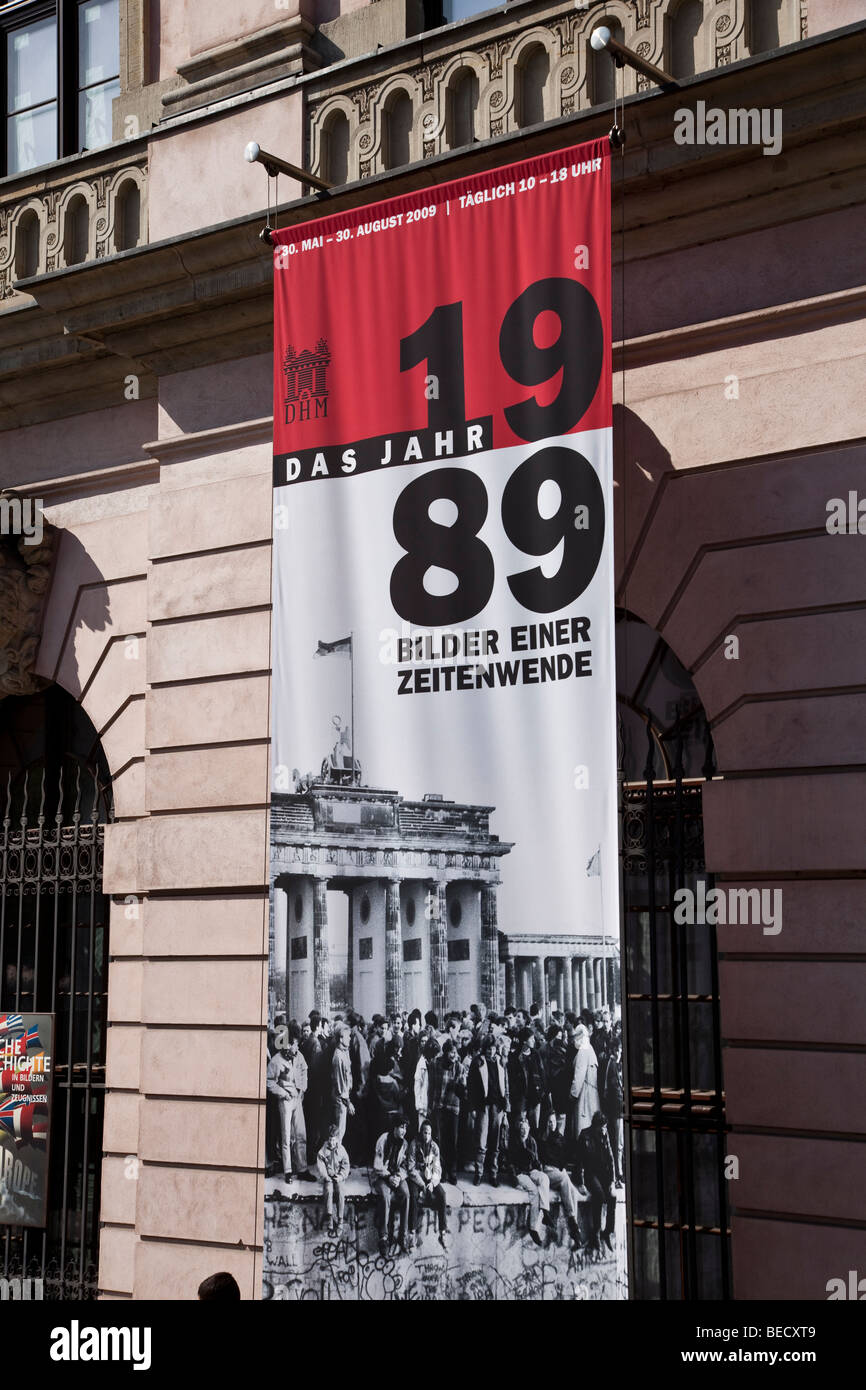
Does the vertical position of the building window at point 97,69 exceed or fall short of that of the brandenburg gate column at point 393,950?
it exceeds it

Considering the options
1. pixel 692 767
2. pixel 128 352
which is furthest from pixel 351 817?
pixel 128 352

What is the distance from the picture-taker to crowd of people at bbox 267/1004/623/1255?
8.48 m

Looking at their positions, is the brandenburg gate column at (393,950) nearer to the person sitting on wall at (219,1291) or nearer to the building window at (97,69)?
the person sitting on wall at (219,1291)

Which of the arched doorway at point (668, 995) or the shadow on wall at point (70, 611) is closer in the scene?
the arched doorway at point (668, 995)

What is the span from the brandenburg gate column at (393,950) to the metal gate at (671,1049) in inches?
58.3

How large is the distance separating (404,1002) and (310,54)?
22.6 feet

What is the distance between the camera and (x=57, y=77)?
13953 millimetres

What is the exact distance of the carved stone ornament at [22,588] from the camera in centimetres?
1297

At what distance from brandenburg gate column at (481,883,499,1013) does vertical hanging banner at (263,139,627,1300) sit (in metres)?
0.01

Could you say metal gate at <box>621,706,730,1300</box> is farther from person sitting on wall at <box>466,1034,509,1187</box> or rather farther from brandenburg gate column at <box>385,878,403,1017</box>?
brandenburg gate column at <box>385,878,403,1017</box>

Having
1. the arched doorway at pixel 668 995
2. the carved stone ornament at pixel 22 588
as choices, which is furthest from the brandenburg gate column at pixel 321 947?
the carved stone ornament at pixel 22 588

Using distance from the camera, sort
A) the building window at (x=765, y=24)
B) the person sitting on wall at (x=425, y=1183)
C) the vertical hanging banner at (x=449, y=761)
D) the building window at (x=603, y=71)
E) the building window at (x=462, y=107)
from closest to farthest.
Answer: the vertical hanging banner at (x=449, y=761)
the person sitting on wall at (x=425, y=1183)
the building window at (x=765, y=24)
the building window at (x=603, y=71)
the building window at (x=462, y=107)

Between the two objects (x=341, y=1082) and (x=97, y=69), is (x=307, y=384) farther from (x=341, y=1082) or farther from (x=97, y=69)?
(x=97, y=69)


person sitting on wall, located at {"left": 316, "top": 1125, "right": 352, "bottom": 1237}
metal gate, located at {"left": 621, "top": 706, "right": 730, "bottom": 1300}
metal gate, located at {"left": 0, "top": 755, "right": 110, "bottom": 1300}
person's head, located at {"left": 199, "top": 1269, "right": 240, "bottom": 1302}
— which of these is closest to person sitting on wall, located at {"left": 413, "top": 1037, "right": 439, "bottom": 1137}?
person sitting on wall, located at {"left": 316, "top": 1125, "right": 352, "bottom": 1237}
